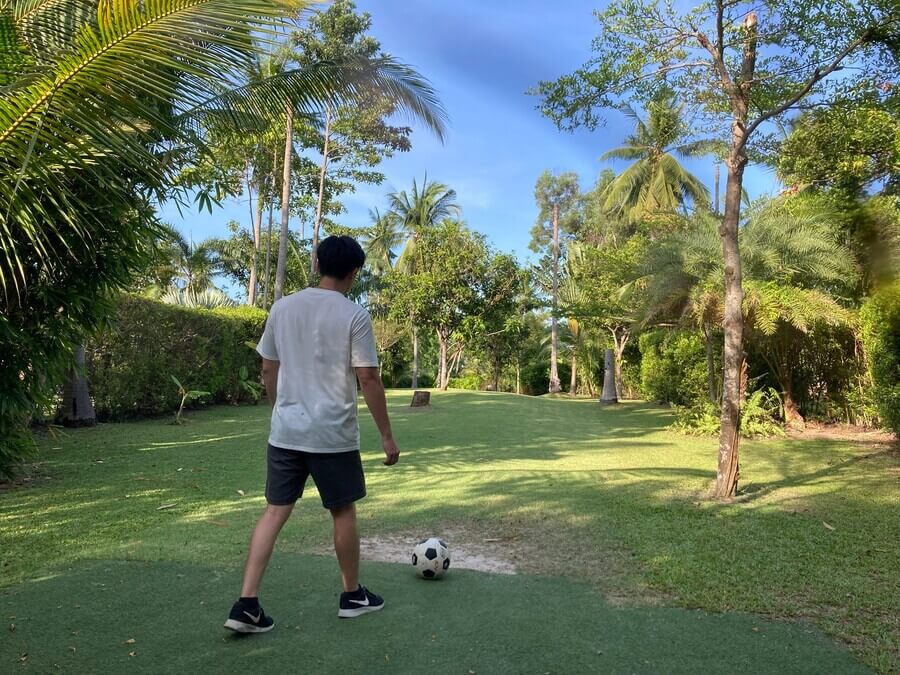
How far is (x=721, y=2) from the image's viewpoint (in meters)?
6.25

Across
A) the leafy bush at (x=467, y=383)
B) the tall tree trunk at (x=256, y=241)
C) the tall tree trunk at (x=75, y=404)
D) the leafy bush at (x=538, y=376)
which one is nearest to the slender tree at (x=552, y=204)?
the leafy bush at (x=538, y=376)

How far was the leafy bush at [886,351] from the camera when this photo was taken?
9.57 metres

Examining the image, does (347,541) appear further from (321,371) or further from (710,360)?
(710,360)

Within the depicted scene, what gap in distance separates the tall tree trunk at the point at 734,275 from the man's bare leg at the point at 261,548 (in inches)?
191

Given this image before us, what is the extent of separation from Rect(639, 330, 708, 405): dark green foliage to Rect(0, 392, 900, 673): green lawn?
808cm

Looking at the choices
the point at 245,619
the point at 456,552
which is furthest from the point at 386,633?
the point at 456,552

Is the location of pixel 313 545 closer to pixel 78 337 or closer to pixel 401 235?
pixel 78 337

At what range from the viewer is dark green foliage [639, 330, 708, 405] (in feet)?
54.1

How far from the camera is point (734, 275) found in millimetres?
6270

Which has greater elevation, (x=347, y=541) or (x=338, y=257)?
(x=338, y=257)

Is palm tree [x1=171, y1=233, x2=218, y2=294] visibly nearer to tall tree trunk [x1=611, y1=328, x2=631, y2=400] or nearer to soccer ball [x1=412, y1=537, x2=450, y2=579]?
tall tree trunk [x1=611, y1=328, x2=631, y2=400]

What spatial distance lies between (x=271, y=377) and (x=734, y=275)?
16.2 feet

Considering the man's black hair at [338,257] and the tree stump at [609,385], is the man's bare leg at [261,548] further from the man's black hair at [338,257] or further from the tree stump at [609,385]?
the tree stump at [609,385]

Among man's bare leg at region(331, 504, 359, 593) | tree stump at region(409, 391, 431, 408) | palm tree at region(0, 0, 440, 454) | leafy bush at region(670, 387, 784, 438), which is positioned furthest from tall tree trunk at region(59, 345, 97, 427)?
leafy bush at region(670, 387, 784, 438)
